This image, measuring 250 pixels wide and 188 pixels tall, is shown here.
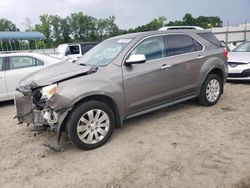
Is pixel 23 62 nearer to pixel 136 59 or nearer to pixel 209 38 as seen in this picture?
pixel 136 59

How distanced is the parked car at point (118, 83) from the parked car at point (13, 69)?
2546 millimetres

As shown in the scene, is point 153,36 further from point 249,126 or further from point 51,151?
point 51,151

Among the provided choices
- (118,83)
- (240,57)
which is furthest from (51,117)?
(240,57)

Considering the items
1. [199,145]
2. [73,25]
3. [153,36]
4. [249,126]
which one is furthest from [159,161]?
[73,25]

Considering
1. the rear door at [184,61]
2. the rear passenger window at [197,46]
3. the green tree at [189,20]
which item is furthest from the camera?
the green tree at [189,20]

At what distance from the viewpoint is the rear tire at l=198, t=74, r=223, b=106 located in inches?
217

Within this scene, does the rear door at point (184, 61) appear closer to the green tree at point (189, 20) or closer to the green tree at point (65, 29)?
the green tree at point (189, 20)

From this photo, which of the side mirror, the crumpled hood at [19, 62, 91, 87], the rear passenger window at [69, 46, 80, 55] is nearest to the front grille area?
the side mirror

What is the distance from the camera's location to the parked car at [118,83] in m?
A: 3.79

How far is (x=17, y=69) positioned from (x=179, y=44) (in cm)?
454

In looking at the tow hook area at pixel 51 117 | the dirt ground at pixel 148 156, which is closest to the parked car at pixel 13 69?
the dirt ground at pixel 148 156

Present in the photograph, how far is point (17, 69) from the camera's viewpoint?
7.06 meters

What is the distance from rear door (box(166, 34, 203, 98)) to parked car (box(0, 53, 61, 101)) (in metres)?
4.18

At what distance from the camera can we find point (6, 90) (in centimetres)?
686
